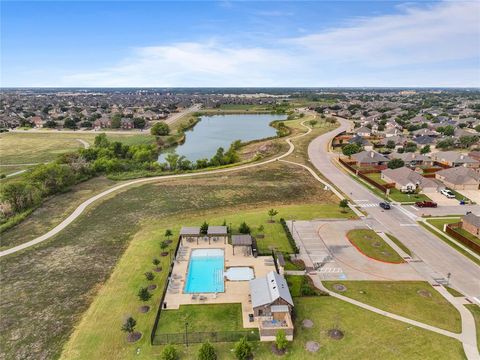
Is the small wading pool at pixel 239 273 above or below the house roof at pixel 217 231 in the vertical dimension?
below

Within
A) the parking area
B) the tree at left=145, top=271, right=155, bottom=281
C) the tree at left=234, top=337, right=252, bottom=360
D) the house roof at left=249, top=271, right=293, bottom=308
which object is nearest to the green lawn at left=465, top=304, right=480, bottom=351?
the house roof at left=249, top=271, right=293, bottom=308

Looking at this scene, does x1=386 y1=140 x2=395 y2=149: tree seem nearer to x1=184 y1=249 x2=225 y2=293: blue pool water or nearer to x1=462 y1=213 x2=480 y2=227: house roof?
x1=462 y1=213 x2=480 y2=227: house roof

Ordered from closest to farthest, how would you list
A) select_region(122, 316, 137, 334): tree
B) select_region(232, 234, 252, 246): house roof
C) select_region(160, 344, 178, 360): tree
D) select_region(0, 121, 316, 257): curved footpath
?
1. select_region(160, 344, 178, 360): tree
2. select_region(122, 316, 137, 334): tree
3. select_region(232, 234, 252, 246): house roof
4. select_region(0, 121, 316, 257): curved footpath

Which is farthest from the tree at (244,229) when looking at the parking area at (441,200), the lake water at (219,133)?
the lake water at (219,133)

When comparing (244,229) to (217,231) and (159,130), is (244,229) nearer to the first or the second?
(217,231)

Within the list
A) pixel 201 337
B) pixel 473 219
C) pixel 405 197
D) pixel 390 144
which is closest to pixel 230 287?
pixel 201 337

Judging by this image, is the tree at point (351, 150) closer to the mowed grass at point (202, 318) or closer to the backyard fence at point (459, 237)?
the backyard fence at point (459, 237)
